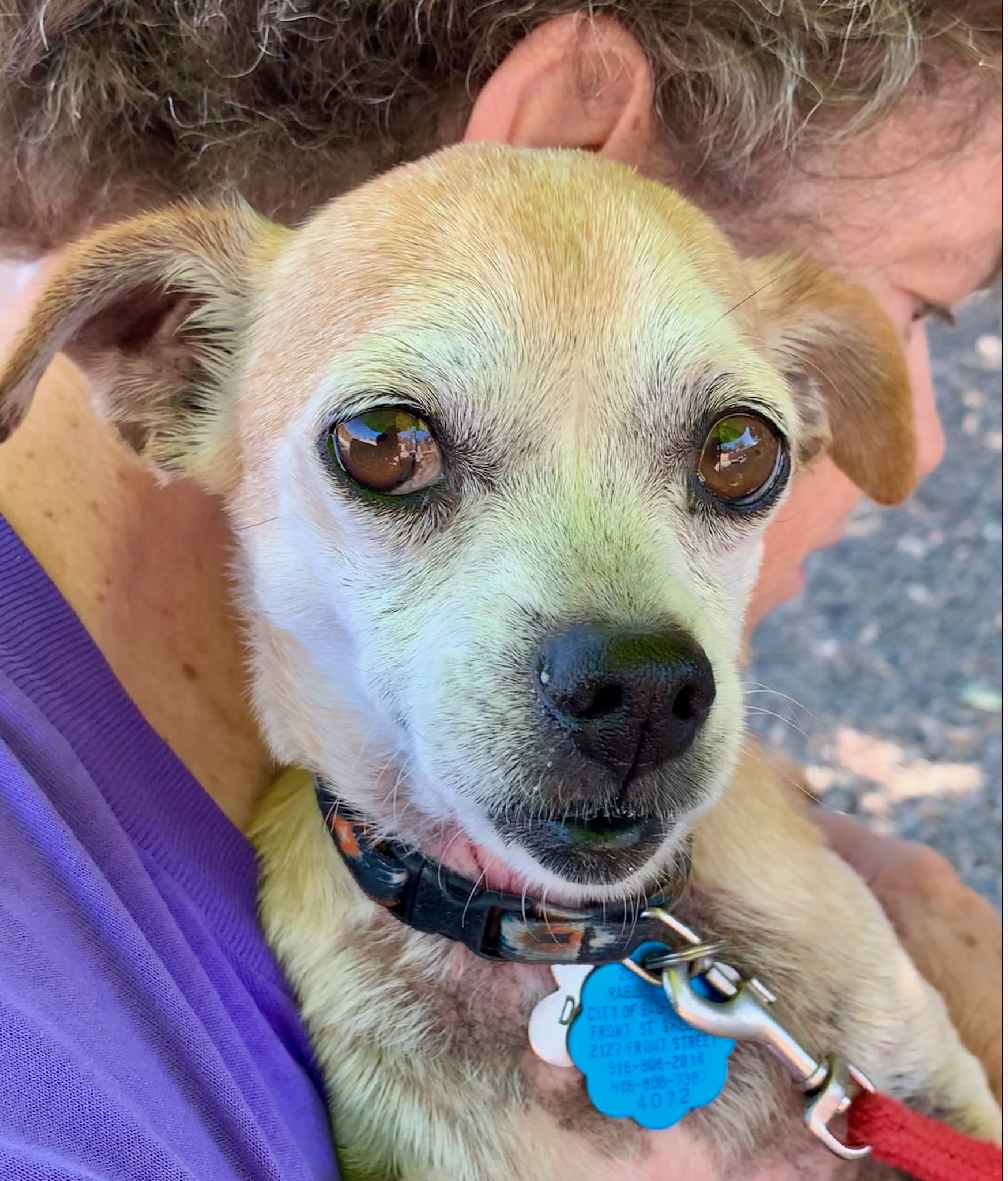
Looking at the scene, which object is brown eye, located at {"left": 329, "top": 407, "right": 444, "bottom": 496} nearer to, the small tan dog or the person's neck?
the small tan dog

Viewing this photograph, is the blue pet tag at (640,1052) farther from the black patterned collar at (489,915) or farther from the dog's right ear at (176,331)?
the dog's right ear at (176,331)

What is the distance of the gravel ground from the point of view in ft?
10.5

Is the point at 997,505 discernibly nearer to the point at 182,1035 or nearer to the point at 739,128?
the point at 739,128

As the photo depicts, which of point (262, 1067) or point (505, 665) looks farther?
point (262, 1067)

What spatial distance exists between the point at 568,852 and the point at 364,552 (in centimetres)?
37

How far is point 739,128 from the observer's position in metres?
1.37

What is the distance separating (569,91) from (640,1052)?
3.78 feet

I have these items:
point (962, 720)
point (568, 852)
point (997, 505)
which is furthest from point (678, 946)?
point (997, 505)

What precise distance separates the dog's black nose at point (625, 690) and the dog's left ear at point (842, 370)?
571 millimetres

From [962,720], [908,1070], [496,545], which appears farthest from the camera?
[962,720]

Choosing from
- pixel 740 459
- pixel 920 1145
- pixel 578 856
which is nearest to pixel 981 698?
pixel 920 1145

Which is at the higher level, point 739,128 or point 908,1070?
point 739,128

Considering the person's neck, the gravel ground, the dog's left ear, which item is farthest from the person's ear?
the gravel ground

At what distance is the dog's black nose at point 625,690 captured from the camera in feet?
2.98
